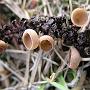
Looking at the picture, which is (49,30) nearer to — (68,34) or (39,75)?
(68,34)

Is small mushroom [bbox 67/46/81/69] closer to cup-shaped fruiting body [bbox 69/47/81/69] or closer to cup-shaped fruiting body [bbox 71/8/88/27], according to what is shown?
cup-shaped fruiting body [bbox 69/47/81/69]

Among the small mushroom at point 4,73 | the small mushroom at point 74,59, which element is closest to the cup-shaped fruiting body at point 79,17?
the small mushroom at point 74,59

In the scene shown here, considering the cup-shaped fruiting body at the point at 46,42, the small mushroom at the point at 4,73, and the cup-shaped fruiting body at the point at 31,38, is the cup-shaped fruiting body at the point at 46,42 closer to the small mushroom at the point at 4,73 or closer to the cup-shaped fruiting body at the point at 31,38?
the cup-shaped fruiting body at the point at 31,38

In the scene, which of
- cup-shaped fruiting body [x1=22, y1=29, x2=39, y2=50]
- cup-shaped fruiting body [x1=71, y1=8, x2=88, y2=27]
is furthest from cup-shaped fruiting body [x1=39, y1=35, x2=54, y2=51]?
cup-shaped fruiting body [x1=71, y1=8, x2=88, y2=27]

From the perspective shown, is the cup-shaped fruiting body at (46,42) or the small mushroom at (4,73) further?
the small mushroom at (4,73)

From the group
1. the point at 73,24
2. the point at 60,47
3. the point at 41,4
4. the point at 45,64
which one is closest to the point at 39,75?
the point at 45,64

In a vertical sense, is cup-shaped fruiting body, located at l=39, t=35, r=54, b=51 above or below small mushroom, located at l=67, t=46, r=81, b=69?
above

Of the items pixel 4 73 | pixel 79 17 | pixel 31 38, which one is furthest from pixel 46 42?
pixel 4 73
